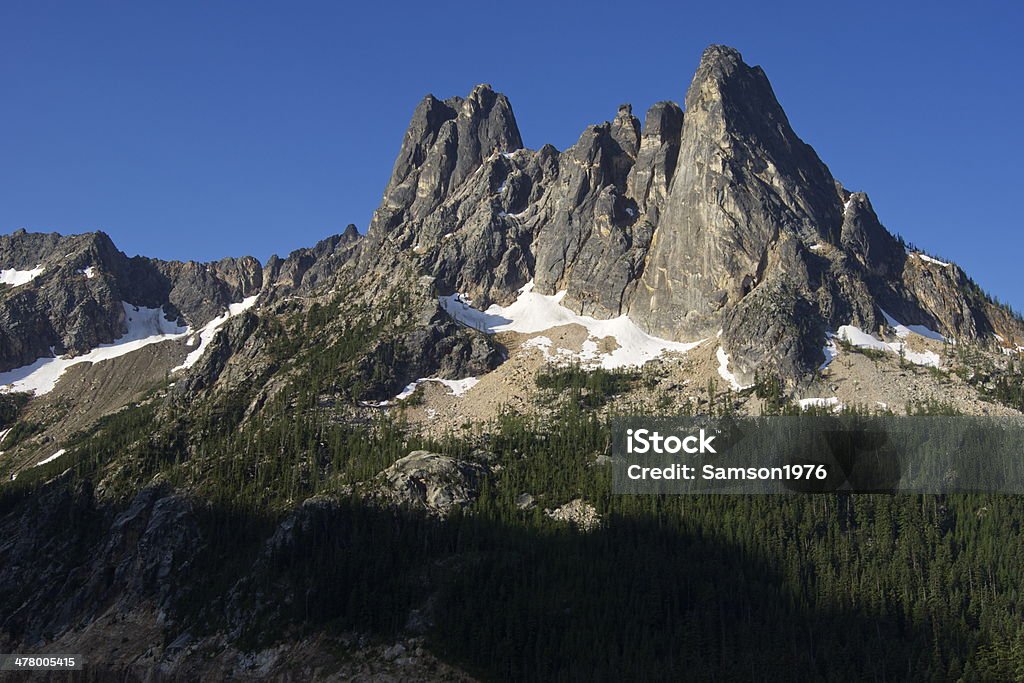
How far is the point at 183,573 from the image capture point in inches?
6865

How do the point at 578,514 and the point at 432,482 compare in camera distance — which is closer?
the point at 578,514

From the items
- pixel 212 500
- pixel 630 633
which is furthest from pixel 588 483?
pixel 212 500

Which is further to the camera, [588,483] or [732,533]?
[588,483]

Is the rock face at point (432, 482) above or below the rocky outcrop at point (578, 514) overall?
above

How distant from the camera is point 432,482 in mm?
175875

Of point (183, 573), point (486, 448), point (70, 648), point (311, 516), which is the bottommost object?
point (70, 648)

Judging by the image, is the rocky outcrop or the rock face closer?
the rocky outcrop

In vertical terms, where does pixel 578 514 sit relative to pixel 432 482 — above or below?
below

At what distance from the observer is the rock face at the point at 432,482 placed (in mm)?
172250

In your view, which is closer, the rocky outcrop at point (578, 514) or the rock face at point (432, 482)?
the rocky outcrop at point (578, 514)

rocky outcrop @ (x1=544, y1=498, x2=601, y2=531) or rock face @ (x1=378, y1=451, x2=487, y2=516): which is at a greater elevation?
rock face @ (x1=378, y1=451, x2=487, y2=516)

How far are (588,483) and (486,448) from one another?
25826 mm

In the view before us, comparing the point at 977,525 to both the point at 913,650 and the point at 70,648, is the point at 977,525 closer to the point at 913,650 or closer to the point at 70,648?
the point at 913,650

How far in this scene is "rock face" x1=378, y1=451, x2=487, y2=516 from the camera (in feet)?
565
